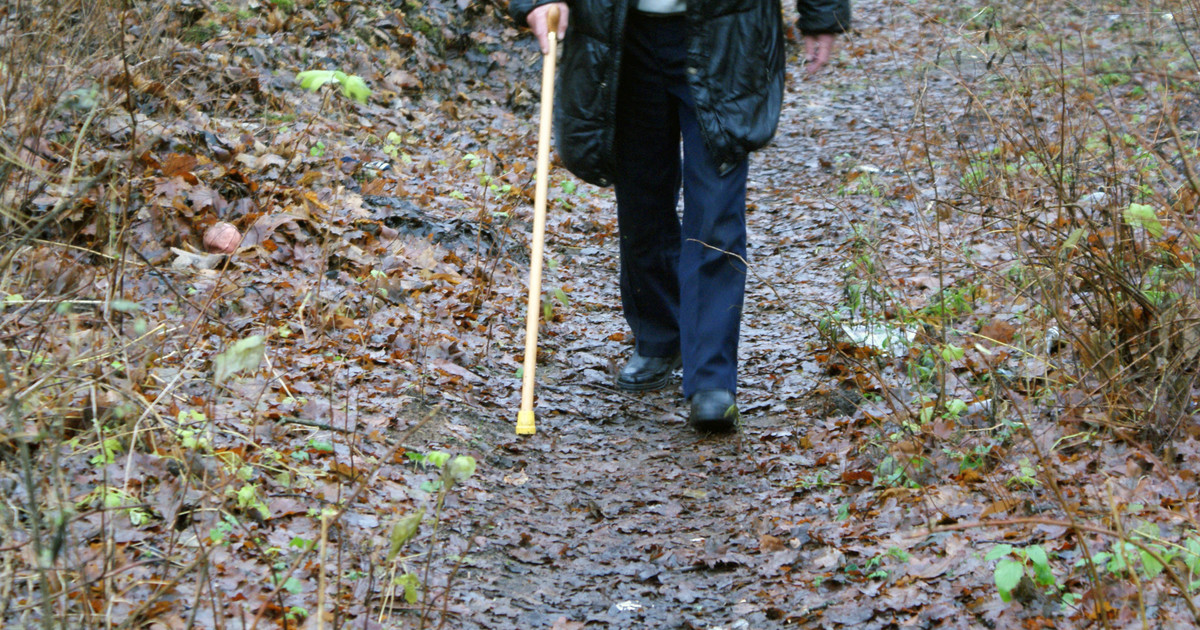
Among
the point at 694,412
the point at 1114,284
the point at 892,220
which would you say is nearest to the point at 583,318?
the point at 694,412

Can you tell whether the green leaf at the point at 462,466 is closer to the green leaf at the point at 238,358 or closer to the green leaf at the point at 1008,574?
the green leaf at the point at 238,358

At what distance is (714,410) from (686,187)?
2.84 ft

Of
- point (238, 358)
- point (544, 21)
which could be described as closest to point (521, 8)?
point (544, 21)

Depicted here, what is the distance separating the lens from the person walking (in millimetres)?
3592

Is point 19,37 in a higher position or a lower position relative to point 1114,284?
higher

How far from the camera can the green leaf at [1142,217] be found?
8.91ft

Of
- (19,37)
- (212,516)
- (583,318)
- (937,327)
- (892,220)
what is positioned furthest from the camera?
(892,220)

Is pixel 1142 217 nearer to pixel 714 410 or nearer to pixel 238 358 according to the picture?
pixel 714 410

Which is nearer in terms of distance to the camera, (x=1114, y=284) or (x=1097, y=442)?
(x=1097, y=442)

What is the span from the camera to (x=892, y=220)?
589 centimetres

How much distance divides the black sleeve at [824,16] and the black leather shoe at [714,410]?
1.43 m

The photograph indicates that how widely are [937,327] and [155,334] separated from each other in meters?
2.74

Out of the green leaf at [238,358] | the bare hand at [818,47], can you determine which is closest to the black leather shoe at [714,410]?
the bare hand at [818,47]

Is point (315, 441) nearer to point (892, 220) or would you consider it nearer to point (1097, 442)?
point (1097, 442)
